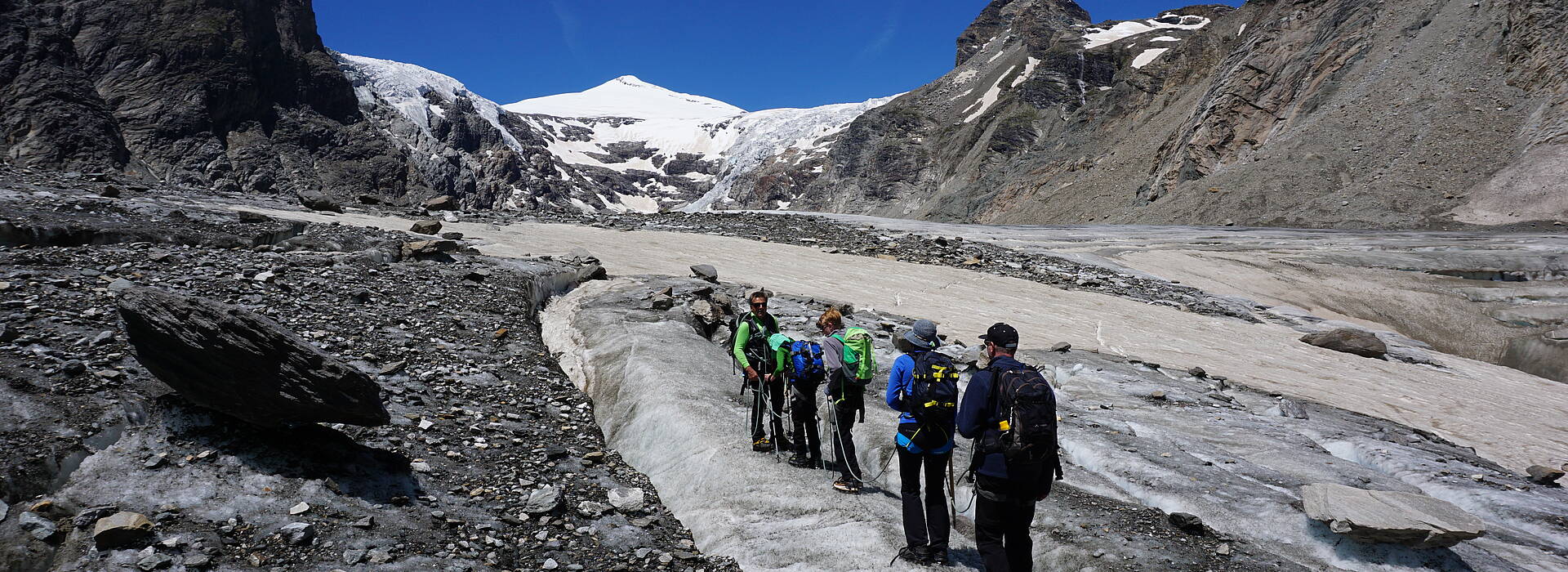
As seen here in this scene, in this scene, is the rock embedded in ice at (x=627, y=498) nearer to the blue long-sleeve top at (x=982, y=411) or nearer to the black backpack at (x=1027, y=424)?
the blue long-sleeve top at (x=982, y=411)

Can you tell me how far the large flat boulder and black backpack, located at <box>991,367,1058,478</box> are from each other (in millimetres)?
5456

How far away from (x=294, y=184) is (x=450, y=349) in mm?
102053

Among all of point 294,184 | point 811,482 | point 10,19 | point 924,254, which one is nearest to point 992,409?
point 811,482

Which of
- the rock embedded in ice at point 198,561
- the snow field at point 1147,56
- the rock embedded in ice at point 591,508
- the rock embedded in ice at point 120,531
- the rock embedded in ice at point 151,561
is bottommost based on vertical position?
the rock embedded in ice at point 591,508

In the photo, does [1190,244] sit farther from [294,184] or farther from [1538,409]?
[294,184]

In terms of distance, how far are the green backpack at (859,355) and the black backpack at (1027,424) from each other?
1643 mm

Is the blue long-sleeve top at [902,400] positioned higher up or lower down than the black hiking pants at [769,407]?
higher up

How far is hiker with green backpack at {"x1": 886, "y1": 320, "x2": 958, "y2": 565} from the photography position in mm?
5758

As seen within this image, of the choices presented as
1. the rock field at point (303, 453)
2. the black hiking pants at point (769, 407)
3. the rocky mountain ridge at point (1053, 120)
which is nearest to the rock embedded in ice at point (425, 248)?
the rock field at point (303, 453)

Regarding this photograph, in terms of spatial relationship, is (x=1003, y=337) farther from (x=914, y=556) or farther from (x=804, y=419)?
(x=804, y=419)

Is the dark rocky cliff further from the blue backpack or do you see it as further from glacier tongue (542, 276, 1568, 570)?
the blue backpack

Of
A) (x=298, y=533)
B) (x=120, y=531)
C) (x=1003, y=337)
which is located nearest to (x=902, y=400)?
(x=1003, y=337)

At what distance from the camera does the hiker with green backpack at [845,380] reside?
6672 millimetres

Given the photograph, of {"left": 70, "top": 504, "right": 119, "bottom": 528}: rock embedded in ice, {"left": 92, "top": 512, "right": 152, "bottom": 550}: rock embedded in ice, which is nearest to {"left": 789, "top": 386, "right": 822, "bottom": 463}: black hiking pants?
{"left": 92, "top": 512, "right": 152, "bottom": 550}: rock embedded in ice
